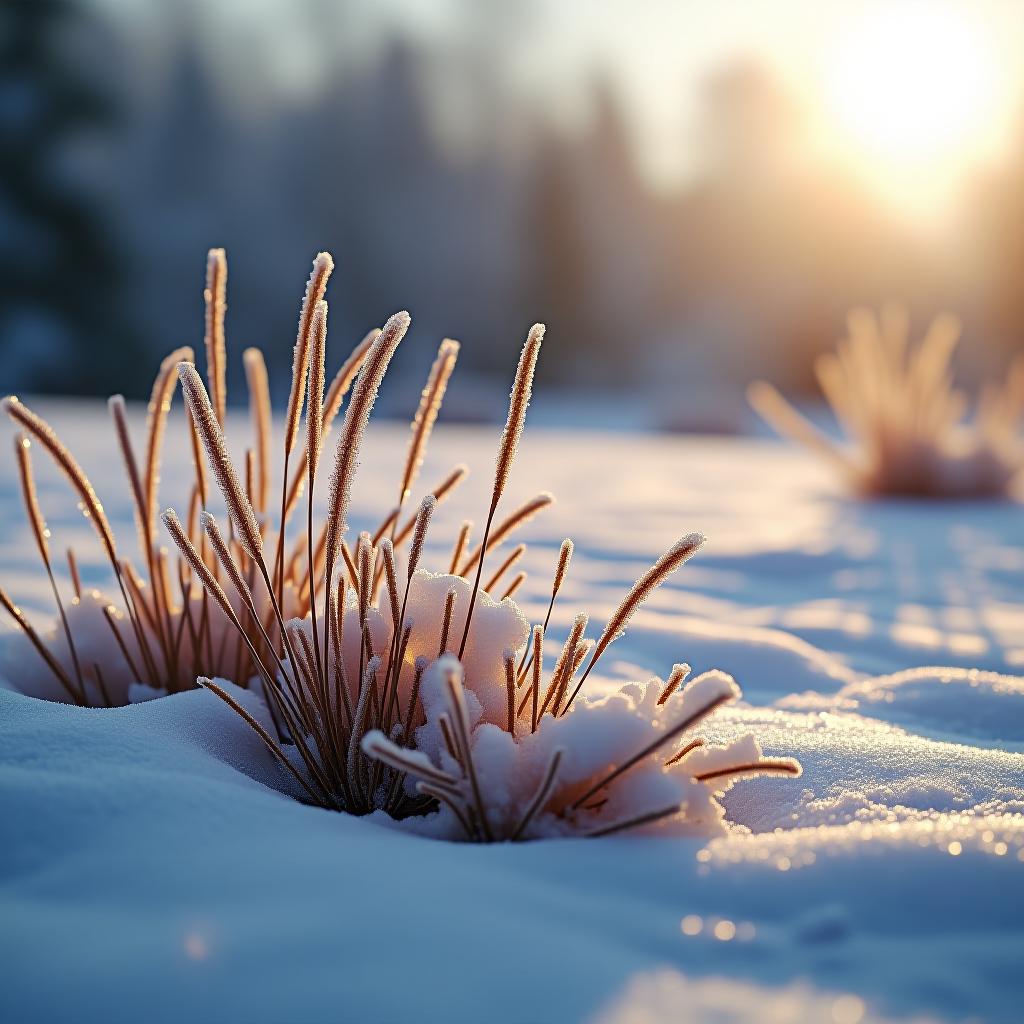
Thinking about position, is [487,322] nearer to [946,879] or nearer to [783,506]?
[783,506]

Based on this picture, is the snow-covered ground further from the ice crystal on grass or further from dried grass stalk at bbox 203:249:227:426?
dried grass stalk at bbox 203:249:227:426

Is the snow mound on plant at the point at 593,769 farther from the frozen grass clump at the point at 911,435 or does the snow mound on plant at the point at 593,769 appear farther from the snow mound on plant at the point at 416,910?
the frozen grass clump at the point at 911,435

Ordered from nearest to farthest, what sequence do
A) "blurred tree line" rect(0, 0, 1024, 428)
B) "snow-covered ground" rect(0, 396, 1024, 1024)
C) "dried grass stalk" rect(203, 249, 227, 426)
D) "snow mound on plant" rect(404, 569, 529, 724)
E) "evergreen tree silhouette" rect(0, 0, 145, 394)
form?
"snow-covered ground" rect(0, 396, 1024, 1024) < "snow mound on plant" rect(404, 569, 529, 724) < "dried grass stalk" rect(203, 249, 227, 426) < "evergreen tree silhouette" rect(0, 0, 145, 394) < "blurred tree line" rect(0, 0, 1024, 428)

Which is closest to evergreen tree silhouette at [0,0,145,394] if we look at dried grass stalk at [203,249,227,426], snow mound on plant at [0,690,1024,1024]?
dried grass stalk at [203,249,227,426]

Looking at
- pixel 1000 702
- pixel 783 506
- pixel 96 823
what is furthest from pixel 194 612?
pixel 783 506

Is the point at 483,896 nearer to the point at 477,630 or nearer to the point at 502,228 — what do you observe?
the point at 477,630

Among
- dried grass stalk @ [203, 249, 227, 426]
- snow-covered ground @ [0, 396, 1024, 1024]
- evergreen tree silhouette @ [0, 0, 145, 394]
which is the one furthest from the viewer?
evergreen tree silhouette @ [0, 0, 145, 394]
